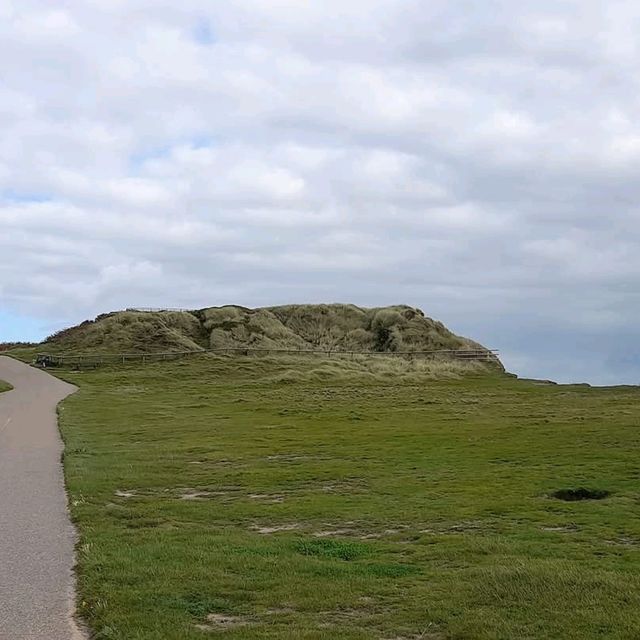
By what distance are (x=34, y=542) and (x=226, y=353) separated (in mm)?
61438

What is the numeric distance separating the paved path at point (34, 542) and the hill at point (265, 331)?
170ft

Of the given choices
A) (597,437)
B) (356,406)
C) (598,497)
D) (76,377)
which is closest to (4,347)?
(76,377)

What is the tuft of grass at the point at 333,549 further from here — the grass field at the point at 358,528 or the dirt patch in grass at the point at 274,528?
the dirt patch in grass at the point at 274,528

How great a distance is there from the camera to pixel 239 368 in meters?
64.4

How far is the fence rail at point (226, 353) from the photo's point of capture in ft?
227

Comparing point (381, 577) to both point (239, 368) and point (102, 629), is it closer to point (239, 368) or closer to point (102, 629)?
point (102, 629)

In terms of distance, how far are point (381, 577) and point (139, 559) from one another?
110 inches

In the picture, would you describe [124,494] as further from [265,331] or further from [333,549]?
[265,331]

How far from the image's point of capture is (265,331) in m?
83.8

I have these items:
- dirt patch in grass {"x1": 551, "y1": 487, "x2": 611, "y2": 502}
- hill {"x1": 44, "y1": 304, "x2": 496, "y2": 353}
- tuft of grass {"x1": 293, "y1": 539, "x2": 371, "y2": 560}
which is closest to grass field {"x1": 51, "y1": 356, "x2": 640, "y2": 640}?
tuft of grass {"x1": 293, "y1": 539, "x2": 371, "y2": 560}

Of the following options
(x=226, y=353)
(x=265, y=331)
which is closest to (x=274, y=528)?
(x=226, y=353)

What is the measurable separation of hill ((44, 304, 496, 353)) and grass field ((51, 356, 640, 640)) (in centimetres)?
4813

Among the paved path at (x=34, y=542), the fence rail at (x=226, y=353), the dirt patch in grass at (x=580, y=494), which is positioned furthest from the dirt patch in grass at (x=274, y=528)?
the fence rail at (x=226, y=353)

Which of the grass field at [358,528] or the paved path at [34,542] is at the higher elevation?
the grass field at [358,528]
